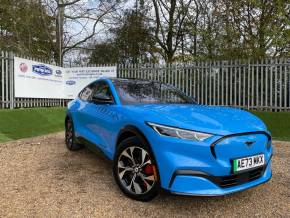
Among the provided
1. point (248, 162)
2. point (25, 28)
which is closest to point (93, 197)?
point (248, 162)

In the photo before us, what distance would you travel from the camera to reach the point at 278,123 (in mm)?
8664

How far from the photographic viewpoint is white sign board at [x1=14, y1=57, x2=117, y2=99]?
427 inches

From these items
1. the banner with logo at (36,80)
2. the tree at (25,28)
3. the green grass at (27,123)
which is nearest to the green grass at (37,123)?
the green grass at (27,123)

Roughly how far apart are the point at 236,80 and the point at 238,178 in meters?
8.18

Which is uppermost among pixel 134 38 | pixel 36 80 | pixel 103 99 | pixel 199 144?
pixel 134 38

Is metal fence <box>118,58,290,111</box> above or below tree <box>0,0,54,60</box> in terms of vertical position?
below

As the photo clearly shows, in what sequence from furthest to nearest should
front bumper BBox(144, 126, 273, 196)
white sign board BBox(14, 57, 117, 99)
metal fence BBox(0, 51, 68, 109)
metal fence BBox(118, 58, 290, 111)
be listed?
white sign board BBox(14, 57, 117, 99), metal fence BBox(0, 51, 68, 109), metal fence BBox(118, 58, 290, 111), front bumper BBox(144, 126, 273, 196)

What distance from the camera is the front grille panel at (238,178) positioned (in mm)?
2959

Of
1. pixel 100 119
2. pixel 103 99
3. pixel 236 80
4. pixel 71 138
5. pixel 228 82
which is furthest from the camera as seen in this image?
pixel 228 82

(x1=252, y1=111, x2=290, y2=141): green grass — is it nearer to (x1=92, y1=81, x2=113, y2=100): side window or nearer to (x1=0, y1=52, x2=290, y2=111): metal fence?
(x1=0, y1=52, x2=290, y2=111): metal fence

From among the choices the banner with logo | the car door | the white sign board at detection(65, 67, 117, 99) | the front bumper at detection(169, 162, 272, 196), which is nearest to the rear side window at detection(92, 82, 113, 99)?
the car door

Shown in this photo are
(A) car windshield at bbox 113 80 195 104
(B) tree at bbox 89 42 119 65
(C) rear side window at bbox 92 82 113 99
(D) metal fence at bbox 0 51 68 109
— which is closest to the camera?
(A) car windshield at bbox 113 80 195 104

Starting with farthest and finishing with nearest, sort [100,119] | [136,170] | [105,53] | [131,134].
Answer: [105,53] < [100,119] < [131,134] < [136,170]

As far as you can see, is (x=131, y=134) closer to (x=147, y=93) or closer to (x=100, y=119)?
(x=100, y=119)
